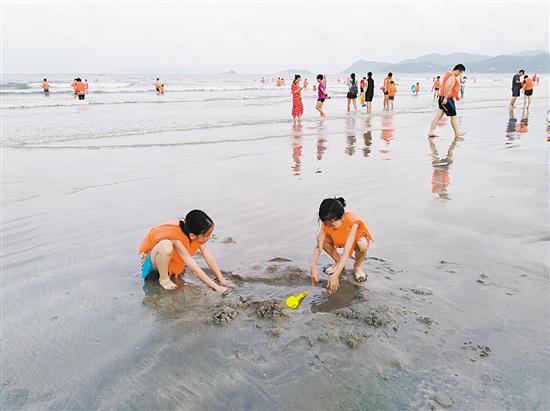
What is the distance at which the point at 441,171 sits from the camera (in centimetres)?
781

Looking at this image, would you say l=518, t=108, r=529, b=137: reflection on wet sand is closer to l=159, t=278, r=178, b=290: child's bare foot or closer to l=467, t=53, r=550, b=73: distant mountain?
l=159, t=278, r=178, b=290: child's bare foot

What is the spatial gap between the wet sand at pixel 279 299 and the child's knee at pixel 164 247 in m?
0.39

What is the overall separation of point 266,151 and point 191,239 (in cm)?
642

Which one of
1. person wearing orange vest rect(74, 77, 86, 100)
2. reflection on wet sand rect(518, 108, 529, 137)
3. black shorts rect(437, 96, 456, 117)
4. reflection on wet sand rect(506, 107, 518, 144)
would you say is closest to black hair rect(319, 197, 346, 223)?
black shorts rect(437, 96, 456, 117)

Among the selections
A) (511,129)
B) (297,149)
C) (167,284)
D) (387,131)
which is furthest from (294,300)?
(511,129)

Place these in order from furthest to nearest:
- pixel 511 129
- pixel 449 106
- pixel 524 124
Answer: pixel 524 124 → pixel 511 129 → pixel 449 106

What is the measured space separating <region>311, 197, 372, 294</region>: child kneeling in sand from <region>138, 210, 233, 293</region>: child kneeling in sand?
909 mm

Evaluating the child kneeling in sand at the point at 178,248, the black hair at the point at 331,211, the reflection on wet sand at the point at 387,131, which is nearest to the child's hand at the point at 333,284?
the black hair at the point at 331,211

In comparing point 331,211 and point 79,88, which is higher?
point 79,88

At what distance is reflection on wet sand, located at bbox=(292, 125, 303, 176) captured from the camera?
8.35m

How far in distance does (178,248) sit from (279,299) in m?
0.98

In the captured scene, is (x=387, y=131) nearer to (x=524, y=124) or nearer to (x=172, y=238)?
(x=524, y=124)

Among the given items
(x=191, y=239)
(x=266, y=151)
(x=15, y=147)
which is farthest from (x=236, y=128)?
(x=191, y=239)

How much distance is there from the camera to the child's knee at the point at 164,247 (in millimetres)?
3852
